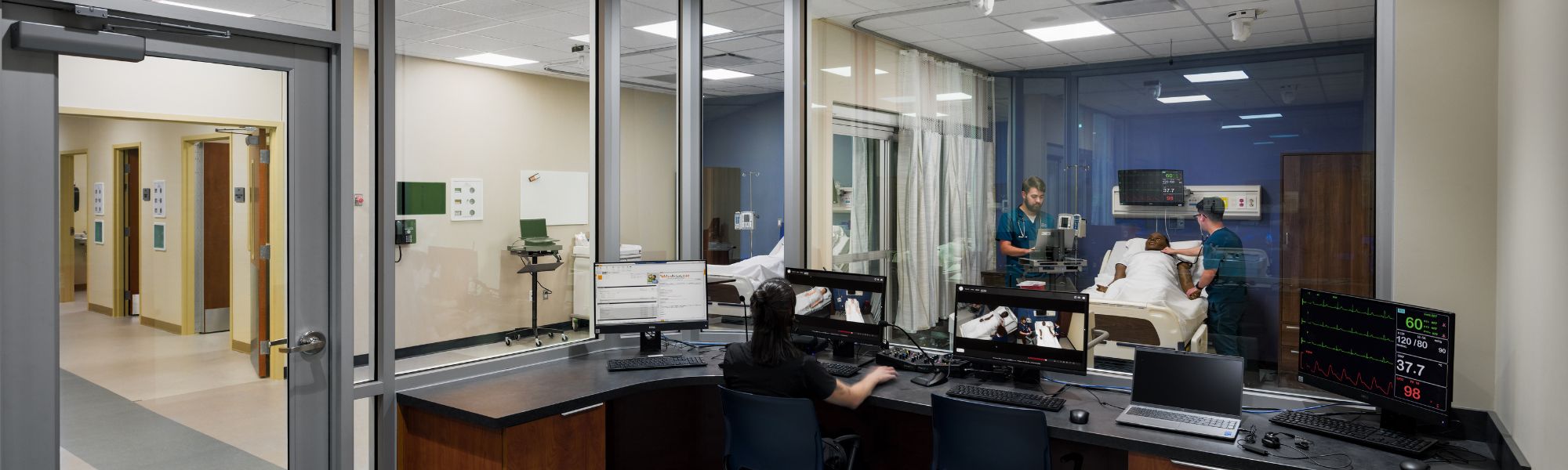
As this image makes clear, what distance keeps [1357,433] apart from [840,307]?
1.93 m

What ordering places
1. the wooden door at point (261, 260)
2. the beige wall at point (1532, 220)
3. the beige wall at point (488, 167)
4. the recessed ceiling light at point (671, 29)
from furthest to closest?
the recessed ceiling light at point (671, 29)
the beige wall at point (488, 167)
the wooden door at point (261, 260)
the beige wall at point (1532, 220)

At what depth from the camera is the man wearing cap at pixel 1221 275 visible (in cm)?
351

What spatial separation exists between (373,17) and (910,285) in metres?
2.88

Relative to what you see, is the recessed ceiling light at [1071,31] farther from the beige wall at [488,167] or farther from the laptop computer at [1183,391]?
the beige wall at [488,167]

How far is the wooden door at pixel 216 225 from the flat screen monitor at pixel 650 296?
1405 millimetres

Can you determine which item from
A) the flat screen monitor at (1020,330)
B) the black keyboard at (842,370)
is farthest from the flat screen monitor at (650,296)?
the flat screen monitor at (1020,330)

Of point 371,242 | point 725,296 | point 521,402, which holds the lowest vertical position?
point 521,402

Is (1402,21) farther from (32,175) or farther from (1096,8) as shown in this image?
(32,175)

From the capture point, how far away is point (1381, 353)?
2506 mm

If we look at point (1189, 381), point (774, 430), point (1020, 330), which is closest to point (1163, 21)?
point (1020, 330)

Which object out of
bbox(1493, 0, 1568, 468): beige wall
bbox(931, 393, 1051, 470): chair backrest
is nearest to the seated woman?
bbox(931, 393, 1051, 470): chair backrest

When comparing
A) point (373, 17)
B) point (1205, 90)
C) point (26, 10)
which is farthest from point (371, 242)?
point (1205, 90)

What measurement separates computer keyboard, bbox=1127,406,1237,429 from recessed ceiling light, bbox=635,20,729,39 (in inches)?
108

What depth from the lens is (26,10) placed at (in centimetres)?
226
